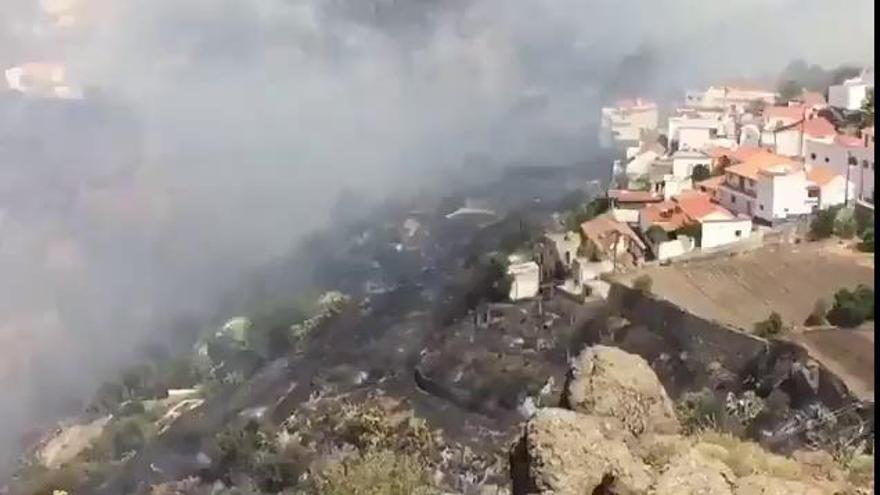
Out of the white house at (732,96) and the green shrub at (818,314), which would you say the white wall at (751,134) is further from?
the green shrub at (818,314)

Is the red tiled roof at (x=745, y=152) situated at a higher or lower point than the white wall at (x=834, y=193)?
higher

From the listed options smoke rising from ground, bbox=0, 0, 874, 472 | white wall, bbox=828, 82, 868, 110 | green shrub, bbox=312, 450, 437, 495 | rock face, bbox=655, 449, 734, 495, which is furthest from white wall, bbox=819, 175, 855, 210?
green shrub, bbox=312, 450, 437, 495

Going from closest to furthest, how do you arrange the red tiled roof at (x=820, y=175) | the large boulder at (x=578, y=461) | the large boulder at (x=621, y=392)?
the large boulder at (x=578, y=461) < the large boulder at (x=621, y=392) < the red tiled roof at (x=820, y=175)

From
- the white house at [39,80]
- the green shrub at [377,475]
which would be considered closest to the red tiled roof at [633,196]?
the green shrub at [377,475]

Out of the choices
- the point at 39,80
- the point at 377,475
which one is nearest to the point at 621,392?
the point at 377,475

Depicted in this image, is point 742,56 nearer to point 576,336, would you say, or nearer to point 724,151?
point 724,151

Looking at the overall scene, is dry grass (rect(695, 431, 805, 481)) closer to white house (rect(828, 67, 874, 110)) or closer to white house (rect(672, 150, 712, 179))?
white house (rect(672, 150, 712, 179))

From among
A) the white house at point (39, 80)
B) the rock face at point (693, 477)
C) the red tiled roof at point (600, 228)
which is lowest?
the rock face at point (693, 477)

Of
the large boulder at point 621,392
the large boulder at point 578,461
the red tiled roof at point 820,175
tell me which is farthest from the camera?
the red tiled roof at point 820,175

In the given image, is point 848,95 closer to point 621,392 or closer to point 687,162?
point 687,162
